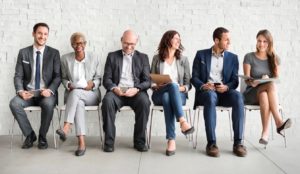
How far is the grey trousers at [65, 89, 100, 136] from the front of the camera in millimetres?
3473

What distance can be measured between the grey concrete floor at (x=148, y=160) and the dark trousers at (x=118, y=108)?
0.49 feet

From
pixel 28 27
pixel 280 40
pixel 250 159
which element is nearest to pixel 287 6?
pixel 280 40

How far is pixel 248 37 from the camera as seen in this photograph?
14.3 ft

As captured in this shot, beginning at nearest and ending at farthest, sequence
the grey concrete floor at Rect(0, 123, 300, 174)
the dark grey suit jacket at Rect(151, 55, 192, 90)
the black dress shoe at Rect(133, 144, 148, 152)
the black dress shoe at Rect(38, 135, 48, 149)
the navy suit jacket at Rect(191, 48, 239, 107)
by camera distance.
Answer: the grey concrete floor at Rect(0, 123, 300, 174), the black dress shoe at Rect(133, 144, 148, 152), the black dress shoe at Rect(38, 135, 48, 149), the navy suit jacket at Rect(191, 48, 239, 107), the dark grey suit jacket at Rect(151, 55, 192, 90)

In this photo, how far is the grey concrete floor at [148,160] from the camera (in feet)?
9.34

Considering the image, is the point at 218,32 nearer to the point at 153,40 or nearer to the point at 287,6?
the point at 153,40

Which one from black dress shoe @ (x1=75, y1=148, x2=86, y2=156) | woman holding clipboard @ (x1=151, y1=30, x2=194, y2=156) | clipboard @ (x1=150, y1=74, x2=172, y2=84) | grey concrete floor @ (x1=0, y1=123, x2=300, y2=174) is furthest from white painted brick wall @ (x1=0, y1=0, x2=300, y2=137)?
black dress shoe @ (x1=75, y1=148, x2=86, y2=156)

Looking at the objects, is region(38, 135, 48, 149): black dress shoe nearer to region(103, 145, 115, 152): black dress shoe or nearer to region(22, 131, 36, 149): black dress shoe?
region(22, 131, 36, 149): black dress shoe

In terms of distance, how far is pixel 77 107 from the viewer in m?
3.54

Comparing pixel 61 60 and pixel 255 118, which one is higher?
pixel 61 60

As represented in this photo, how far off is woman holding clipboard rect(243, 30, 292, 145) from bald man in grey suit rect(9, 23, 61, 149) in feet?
6.79

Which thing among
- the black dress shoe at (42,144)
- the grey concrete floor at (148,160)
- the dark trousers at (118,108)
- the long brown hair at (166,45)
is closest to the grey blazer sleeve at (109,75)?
the dark trousers at (118,108)

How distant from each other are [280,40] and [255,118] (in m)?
1.01

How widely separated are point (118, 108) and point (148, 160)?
0.69 metres
